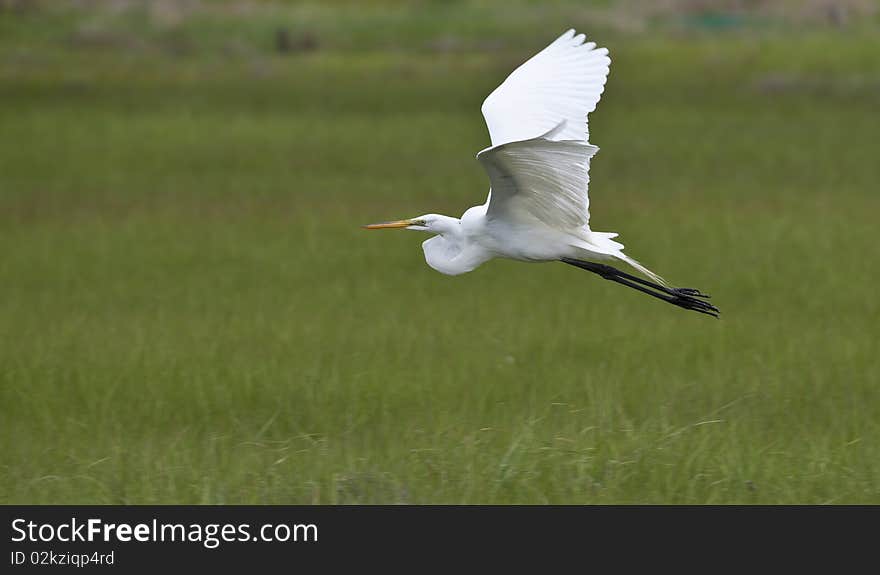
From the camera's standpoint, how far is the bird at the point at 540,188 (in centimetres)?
477

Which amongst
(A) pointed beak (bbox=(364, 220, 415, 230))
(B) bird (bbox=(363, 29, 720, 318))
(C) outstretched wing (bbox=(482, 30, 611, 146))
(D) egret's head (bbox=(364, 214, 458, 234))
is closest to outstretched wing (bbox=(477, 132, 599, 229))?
(B) bird (bbox=(363, 29, 720, 318))

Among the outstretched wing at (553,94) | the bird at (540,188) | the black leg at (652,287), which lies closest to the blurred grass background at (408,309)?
the black leg at (652,287)

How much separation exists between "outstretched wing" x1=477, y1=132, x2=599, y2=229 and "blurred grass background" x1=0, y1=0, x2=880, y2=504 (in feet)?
2.39

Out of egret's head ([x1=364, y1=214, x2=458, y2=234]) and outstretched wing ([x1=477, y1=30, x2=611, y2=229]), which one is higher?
outstretched wing ([x1=477, y1=30, x2=611, y2=229])

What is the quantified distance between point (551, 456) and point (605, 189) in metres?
7.94

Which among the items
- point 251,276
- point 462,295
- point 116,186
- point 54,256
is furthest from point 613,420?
point 116,186

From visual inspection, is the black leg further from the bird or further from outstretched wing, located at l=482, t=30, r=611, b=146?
outstretched wing, located at l=482, t=30, r=611, b=146

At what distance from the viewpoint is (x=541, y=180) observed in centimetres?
491

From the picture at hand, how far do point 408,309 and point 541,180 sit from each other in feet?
9.20

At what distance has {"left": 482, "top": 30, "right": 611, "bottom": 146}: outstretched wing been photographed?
563cm

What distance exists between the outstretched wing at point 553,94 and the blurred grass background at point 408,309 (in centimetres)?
101

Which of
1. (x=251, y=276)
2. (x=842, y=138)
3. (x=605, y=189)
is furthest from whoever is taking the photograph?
(x=842, y=138)

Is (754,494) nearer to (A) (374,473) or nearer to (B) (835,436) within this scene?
(B) (835,436)

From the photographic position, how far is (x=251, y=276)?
8.72m
